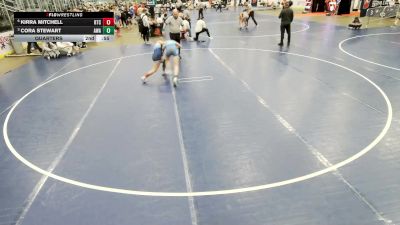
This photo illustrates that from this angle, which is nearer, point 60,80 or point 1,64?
point 60,80

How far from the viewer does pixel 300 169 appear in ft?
16.8

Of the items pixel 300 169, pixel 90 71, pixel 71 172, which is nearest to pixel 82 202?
pixel 71 172

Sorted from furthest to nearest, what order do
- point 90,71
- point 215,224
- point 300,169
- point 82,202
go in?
point 90,71, point 300,169, point 82,202, point 215,224

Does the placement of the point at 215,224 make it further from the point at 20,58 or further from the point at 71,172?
the point at 20,58

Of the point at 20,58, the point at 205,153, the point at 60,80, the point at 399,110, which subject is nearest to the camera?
the point at 205,153

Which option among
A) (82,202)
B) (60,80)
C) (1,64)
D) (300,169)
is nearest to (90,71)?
(60,80)

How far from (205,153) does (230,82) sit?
4.47 meters

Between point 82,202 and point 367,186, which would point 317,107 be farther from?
point 82,202

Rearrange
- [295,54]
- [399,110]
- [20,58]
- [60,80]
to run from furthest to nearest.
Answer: [20,58] < [295,54] < [60,80] < [399,110]

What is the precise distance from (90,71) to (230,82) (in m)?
5.94

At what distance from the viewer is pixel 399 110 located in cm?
720
